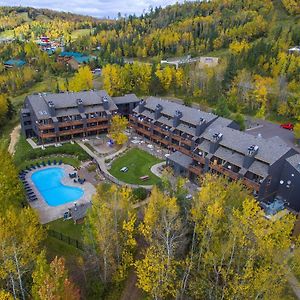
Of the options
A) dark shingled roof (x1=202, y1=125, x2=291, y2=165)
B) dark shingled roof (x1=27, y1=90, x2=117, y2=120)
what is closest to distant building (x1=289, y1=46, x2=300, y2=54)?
dark shingled roof (x1=202, y1=125, x2=291, y2=165)

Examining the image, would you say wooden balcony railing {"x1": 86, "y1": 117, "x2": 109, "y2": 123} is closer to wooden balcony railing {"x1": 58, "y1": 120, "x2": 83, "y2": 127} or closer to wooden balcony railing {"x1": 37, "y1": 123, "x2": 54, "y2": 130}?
wooden balcony railing {"x1": 58, "y1": 120, "x2": 83, "y2": 127}

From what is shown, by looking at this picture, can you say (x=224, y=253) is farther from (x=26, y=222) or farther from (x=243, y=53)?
(x=243, y=53)

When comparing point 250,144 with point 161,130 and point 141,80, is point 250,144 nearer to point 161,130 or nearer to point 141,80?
point 161,130

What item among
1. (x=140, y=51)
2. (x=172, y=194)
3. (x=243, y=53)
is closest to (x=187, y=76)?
(x=243, y=53)

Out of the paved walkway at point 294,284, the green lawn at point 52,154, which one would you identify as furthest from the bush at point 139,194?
the paved walkway at point 294,284

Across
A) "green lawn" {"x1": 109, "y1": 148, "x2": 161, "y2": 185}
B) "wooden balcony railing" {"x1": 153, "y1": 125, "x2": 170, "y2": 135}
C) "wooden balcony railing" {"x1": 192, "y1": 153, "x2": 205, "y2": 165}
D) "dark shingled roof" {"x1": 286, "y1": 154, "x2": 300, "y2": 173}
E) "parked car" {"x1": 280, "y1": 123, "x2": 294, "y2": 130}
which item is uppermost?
"dark shingled roof" {"x1": 286, "y1": 154, "x2": 300, "y2": 173}

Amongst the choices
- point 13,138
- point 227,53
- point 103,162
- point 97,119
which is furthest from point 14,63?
point 103,162

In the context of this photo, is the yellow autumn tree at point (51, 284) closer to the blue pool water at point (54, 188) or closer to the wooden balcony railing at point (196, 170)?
the blue pool water at point (54, 188)

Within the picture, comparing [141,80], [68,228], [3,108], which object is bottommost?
[68,228]
